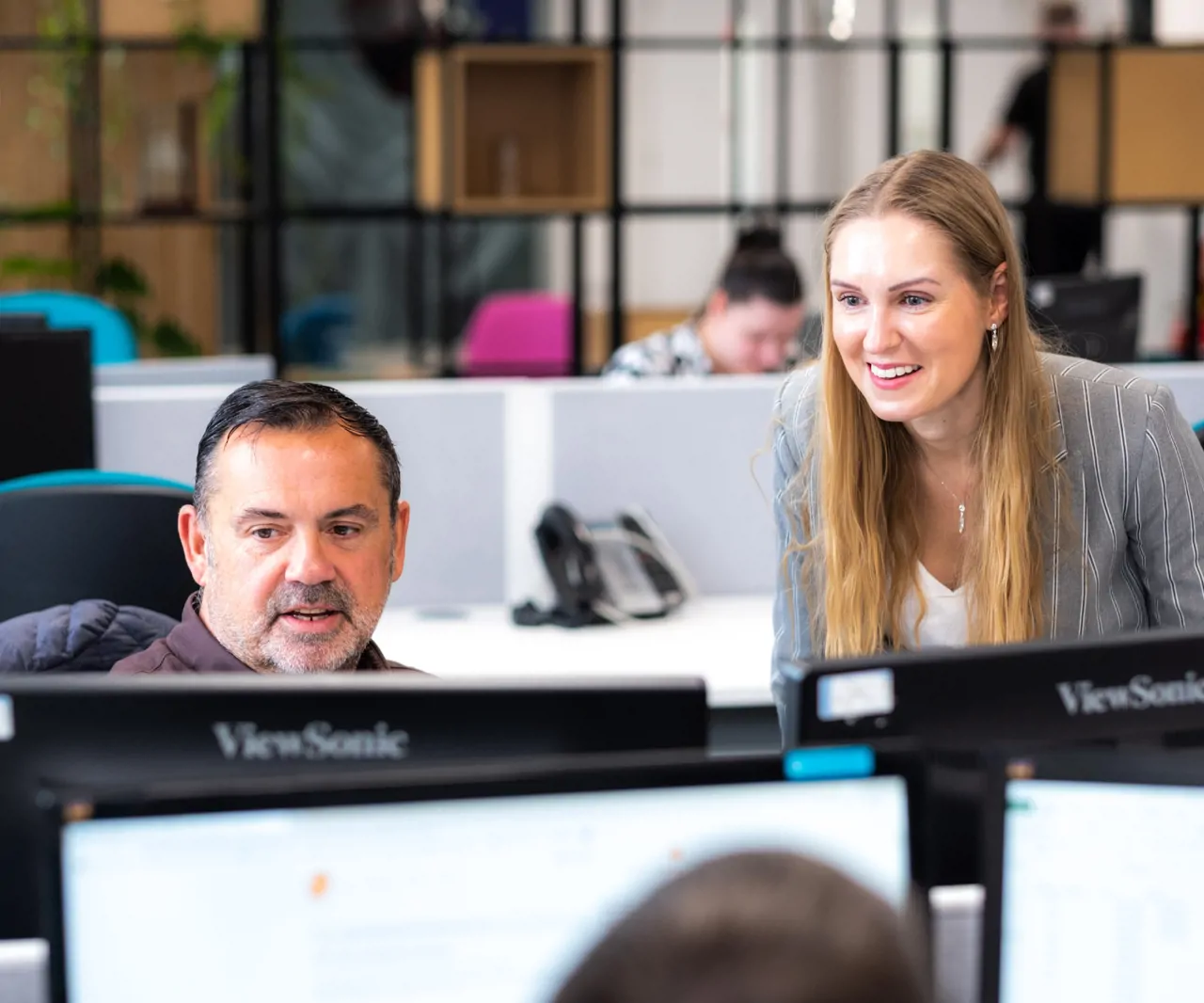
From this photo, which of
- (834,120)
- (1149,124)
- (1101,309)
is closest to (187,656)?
(1101,309)

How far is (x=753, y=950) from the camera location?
0.49m

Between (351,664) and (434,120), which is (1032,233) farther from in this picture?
(351,664)

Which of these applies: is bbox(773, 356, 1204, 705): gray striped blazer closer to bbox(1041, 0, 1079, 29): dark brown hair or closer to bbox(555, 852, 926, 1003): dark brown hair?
bbox(555, 852, 926, 1003): dark brown hair

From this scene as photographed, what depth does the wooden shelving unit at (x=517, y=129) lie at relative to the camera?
5.64 m

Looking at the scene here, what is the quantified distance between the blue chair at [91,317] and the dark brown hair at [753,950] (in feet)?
15.1

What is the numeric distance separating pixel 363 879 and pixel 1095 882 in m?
0.40

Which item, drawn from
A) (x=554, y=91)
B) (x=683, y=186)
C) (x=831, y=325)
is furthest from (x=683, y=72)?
(x=831, y=325)

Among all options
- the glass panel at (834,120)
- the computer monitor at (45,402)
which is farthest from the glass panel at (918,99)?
the computer monitor at (45,402)

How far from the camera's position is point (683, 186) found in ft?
24.4

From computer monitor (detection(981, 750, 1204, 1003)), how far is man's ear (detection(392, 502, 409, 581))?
31.6 inches

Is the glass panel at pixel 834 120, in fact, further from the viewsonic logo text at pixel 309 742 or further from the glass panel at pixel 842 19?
the viewsonic logo text at pixel 309 742

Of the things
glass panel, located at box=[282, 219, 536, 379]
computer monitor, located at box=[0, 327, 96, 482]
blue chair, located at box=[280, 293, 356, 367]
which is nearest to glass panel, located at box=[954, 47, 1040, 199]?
glass panel, located at box=[282, 219, 536, 379]

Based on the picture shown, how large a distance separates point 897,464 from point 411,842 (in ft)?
3.91

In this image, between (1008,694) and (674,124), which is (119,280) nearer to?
(674,124)
